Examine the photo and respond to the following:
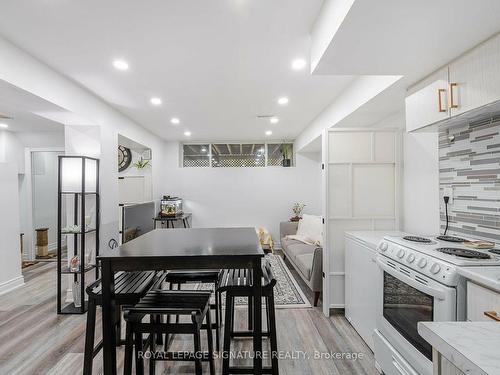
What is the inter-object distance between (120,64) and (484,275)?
3.03m

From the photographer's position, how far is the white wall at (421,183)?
7.90ft

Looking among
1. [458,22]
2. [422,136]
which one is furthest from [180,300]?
[422,136]

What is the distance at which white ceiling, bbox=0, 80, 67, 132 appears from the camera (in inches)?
92.5

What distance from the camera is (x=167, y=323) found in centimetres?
159

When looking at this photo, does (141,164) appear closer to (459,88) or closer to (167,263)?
(167,263)

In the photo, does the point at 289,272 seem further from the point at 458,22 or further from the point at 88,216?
the point at 458,22

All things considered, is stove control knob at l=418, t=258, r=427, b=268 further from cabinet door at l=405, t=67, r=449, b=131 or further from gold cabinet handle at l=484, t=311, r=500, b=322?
cabinet door at l=405, t=67, r=449, b=131

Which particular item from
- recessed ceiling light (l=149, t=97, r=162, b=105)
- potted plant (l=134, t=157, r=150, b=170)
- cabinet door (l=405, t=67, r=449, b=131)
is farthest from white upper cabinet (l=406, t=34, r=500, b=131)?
potted plant (l=134, t=157, r=150, b=170)

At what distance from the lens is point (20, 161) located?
4648 millimetres

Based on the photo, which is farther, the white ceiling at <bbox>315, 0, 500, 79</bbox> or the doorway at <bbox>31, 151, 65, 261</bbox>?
the doorway at <bbox>31, 151, 65, 261</bbox>

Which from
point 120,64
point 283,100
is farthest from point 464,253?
point 120,64

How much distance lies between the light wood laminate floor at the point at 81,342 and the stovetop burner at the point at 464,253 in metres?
1.11

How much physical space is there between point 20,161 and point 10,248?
69.3 inches

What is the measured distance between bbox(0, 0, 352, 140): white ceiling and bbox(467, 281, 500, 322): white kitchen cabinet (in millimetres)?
1824
